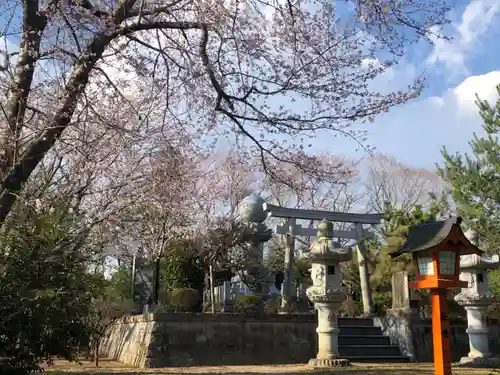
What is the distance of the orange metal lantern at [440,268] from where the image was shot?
21.7ft

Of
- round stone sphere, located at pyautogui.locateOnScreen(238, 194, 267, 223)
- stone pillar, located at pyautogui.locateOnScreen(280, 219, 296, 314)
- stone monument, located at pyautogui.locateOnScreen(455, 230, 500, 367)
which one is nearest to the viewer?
stone monument, located at pyautogui.locateOnScreen(455, 230, 500, 367)

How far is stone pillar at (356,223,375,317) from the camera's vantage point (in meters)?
14.1

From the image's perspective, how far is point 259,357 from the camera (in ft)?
38.9

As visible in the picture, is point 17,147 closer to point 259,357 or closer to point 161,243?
point 259,357

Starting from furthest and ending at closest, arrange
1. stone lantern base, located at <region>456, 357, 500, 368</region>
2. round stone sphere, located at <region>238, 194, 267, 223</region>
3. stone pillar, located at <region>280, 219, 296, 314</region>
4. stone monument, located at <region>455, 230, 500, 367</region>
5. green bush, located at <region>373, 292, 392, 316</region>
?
round stone sphere, located at <region>238, 194, 267, 223</region>
green bush, located at <region>373, 292, 392, 316</region>
stone pillar, located at <region>280, 219, 296, 314</region>
stone monument, located at <region>455, 230, 500, 367</region>
stone lantern base, located at <region>456, 357, 500, 368</region>

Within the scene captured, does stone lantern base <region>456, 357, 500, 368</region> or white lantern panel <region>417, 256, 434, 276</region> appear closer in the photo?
white lantern panel <region>417, 256, 434, 276</region>

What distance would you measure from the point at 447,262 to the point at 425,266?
10.7 inches

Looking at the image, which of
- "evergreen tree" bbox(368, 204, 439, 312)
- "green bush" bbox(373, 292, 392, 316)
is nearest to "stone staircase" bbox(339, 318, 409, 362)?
"evergreen tree" bbox(368, 204, 439, 312)

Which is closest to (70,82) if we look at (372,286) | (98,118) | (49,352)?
(98,118)

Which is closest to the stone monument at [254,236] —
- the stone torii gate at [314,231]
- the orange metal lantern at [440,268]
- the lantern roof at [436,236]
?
the stone torii gate at [314,231]

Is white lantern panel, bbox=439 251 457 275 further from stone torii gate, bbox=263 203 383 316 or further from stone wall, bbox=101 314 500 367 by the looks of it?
stone torii gate, bbox=263 203 383 316

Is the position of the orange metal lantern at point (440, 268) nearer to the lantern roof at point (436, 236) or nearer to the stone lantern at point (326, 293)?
the lantern roof at point (436, 236)

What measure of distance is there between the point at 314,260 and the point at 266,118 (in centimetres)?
413

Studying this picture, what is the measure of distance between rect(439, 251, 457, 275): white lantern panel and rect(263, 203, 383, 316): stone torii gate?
7.25m
